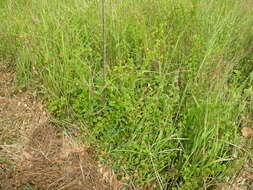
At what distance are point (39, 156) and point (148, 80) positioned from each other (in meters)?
1.03

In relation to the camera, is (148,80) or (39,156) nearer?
(39,156)

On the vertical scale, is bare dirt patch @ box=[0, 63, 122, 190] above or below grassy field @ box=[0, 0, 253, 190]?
below

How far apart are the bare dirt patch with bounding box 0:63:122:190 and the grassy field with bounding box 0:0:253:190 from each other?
111 millimetres

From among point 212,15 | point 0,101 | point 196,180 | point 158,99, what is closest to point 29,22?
point 0,101

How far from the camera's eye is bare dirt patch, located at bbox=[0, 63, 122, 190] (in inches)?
56.9

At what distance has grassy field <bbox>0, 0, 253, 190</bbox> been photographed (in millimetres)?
1500

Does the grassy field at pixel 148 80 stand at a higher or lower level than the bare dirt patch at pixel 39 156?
higher

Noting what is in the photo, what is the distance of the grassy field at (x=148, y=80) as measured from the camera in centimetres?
150

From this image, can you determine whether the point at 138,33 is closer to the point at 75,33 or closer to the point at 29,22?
the point at 75,33

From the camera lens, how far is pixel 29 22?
2.30m

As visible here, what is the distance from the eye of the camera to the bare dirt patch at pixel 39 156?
1.45 m

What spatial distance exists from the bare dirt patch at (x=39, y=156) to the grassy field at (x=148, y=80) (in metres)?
0.11

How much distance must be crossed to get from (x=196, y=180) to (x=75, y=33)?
5.52 feet

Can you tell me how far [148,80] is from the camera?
6.22ft
